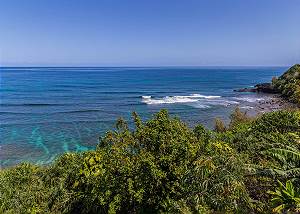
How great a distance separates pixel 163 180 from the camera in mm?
12914

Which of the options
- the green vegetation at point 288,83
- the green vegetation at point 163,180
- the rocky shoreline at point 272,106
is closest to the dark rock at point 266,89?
the green vegetation at point 288,83

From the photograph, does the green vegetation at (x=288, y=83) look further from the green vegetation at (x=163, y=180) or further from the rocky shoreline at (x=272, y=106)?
the green vegetation at (x=163, y=180)

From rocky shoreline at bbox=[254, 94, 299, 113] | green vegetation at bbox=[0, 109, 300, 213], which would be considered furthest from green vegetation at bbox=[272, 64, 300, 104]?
green vegetation at bbox=[0, 109, 300, 213]

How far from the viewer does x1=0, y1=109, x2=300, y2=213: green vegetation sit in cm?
1117

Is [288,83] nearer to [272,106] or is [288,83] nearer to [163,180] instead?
[272,106]

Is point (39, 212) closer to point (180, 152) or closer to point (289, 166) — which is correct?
point (180, 152)

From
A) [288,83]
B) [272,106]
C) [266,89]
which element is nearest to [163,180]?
[272,106]

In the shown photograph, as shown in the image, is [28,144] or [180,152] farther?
[28,144]

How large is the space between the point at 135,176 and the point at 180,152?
7.04ft

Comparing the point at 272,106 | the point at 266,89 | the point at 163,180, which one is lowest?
the point at 272,106

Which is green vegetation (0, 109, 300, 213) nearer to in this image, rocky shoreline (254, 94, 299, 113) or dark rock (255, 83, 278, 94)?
rocky shoreline (254, 94, 299, 113)

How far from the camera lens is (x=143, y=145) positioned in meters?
14.0

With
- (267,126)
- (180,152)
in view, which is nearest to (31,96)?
(267,126)

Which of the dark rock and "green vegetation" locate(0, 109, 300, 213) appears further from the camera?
the dark rock
